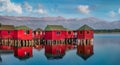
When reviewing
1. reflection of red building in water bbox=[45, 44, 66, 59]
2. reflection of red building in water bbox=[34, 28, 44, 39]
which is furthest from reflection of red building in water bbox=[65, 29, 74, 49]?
reflection of red building in water bbox=[45, 44, 66, 59]

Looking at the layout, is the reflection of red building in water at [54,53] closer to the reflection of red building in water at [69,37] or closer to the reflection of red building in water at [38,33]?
the reflection of red building in water at [69,37]

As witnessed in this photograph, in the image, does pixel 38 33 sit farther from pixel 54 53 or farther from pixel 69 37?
pixel 54 53

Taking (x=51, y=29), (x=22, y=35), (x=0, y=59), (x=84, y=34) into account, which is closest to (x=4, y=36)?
(x=22, y=35)

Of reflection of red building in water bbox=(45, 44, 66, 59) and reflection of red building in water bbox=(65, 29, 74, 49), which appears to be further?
reflection of red building in water bbox=(65, 29, 74, 49)

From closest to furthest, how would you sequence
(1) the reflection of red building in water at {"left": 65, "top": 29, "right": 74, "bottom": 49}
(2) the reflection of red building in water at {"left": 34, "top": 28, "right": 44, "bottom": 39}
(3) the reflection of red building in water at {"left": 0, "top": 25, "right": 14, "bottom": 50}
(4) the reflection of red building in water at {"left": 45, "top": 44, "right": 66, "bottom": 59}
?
(4) the reflection of red building in water at {"left": 45, "top": 44, "right": 66, "bottom": 59}, (3) the reflection of red building in water at {"left": 0, "top": 25, "right": 14, "bottom": 50}, (1) the reflection of red building in water at {"left": 65, "top": 29, "right": 74, "bottom": 49}, (2) the reflection of red building in water at {"left": 34, "top": 28, "right": 44, "bottom": 39}

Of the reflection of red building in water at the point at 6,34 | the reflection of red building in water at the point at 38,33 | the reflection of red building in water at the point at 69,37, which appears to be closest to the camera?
the reflection of red building in water at the point at 6,34

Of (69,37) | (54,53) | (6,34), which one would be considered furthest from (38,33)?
(54,53)

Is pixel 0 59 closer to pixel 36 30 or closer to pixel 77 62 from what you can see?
pixel 77 62

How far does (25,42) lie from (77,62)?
9.50 meters

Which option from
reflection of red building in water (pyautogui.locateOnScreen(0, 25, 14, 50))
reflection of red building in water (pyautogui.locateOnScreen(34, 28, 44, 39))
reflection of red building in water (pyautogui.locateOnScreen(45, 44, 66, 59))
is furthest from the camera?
reflection of red building in water (pyautogui.locateOnScreen(34, 28, 44, 39))

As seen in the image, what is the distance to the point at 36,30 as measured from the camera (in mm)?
30578

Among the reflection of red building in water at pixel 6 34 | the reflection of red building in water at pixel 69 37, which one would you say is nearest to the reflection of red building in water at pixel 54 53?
the reflection of red building in water at pixel 69 37

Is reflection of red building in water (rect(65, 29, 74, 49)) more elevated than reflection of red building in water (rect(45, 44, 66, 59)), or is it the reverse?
reflection of red building in water (rect(65, 29, 74, 49))

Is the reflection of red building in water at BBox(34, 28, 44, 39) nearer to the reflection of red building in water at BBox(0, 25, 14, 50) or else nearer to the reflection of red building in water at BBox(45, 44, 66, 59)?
the reflection of red building in water at BBox(0, 25, 14, 50)
